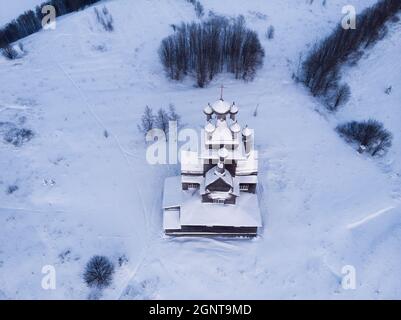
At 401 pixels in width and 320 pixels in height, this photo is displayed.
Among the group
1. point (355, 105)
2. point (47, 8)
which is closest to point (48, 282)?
point (355, 105)

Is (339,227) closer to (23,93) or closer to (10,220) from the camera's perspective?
(10,220)

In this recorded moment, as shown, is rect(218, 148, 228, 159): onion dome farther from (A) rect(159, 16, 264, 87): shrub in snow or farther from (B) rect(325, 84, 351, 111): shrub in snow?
(B) rect(325, 84, 351, 111): shrub in snow

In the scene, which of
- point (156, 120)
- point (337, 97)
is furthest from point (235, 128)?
point (337, 97)

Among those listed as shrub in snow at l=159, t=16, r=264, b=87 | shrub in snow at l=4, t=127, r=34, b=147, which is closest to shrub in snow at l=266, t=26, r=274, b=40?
shrub in snow at l=159, t=16, r=264, b=87

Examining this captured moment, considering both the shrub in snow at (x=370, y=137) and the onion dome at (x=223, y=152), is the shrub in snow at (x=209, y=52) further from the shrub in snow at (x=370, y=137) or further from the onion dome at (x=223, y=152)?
the onion dome at (x=223, y=152)

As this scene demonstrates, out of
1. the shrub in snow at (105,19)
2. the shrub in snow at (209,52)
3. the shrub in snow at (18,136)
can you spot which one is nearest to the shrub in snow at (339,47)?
the shrub in snow at (209,52)
